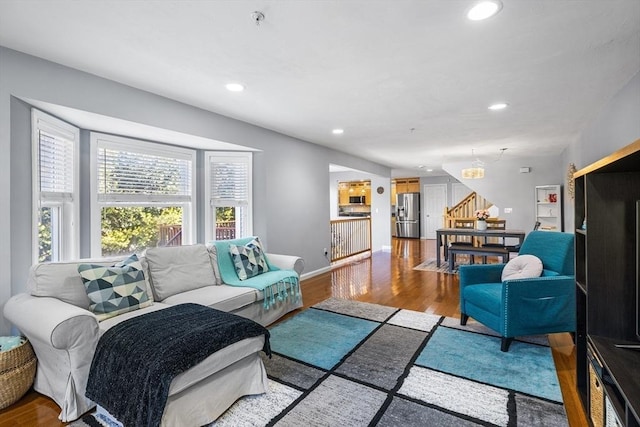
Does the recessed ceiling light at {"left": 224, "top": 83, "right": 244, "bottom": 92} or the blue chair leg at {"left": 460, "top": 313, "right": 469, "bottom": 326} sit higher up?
the recessed ceiling light at {"left": 224, "top": 83, "right": 244, "bottom": 92}

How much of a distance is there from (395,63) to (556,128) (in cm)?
342

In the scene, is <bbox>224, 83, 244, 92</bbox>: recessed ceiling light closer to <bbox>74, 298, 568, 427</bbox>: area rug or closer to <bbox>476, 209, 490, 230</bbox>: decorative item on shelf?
<bbox>74, 298, 568, 427</bbox>: area rug

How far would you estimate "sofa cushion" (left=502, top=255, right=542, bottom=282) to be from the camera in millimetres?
2793

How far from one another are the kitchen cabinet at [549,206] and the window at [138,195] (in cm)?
726

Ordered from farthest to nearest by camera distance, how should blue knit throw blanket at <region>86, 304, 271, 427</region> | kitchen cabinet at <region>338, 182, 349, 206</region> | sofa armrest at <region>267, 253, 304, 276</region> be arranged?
kitchen cabinet at <region>338, 182, 349, 206</region> < sofa armrest at <region>267, 253, 304, 276</region> < blue knit throw blanket at <region>86, 304, 271, 427</region>

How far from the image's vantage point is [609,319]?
1.63 metres

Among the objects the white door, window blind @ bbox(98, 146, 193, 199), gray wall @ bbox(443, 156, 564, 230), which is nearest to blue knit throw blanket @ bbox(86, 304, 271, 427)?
window blind @ bbox(98, 146, 193, 199)

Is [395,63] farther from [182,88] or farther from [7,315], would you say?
[7,315]

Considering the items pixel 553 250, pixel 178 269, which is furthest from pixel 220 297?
pixel 553 250

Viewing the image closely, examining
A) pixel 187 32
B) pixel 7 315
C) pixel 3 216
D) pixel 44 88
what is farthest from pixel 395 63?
pixel 7 315

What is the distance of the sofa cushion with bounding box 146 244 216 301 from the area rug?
902 mm

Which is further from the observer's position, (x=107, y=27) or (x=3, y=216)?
(x=3, y=216)

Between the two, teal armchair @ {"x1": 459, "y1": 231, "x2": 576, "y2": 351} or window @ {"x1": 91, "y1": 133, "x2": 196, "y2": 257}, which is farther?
window @ {"x1": 91, "y1": 133, "x2": 196, "y2": 257}

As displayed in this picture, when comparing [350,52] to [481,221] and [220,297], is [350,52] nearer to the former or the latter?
[220,297]
